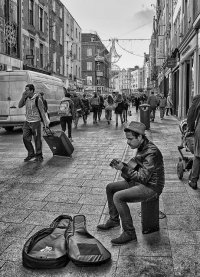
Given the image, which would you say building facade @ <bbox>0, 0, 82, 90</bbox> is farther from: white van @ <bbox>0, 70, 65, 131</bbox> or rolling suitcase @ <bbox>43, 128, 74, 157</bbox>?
rolling suitcase @ <bbox>43, 128, 74, 157</bbox>

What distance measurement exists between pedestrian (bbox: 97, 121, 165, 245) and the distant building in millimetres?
69034

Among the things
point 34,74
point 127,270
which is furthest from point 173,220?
point 34,74

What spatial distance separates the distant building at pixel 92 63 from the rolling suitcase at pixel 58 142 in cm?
6385

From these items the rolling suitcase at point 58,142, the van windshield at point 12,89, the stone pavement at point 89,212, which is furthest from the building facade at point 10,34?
the stone pavement at point 89,212

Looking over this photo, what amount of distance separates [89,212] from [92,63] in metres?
72.2

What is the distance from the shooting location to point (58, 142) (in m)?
9.34

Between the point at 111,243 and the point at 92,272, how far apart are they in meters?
0.68

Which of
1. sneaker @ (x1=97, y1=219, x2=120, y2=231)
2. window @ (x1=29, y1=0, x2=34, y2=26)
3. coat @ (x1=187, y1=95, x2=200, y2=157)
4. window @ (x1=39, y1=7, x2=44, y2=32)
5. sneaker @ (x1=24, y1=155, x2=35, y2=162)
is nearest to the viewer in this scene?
sneaker @ (x1=97, y1=219, x2=120, y2=231)

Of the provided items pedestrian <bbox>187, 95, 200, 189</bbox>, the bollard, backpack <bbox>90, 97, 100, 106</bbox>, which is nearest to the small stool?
pedestrian <bbox>187, 95, 200, 189</bbox>

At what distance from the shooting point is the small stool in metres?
4.33

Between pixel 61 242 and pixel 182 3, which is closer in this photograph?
pixel 61 242

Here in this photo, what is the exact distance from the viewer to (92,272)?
3.49 m

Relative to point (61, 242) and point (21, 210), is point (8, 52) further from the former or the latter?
point (61, 242)

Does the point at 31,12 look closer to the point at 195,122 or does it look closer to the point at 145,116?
the point at 145,116
